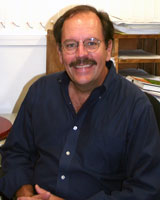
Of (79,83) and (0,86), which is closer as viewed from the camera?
(79,83)

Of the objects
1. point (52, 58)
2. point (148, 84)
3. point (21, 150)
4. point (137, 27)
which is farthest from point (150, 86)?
point (21, 150)

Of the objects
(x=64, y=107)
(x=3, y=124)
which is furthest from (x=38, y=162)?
(x=3, y=124)

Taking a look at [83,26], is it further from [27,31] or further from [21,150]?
[27,31]

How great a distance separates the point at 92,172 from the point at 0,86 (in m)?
1.11

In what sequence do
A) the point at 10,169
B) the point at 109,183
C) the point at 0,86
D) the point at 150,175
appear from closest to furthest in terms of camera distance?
the point at 150,175
the point at 109,183
the point at 10,169
the point at 0,86

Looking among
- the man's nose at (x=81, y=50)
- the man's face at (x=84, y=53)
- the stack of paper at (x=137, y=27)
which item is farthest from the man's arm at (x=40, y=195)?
the stack of paper at (x=137, y=27)

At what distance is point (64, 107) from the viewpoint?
1296 mm

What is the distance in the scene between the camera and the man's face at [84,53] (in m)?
1.20

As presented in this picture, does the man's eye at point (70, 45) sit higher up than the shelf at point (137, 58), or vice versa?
the man's eye at point (70, 45)

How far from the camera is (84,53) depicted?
120cm

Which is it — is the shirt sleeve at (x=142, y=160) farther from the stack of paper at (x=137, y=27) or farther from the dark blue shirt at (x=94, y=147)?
the stack of paper at (x=137, y=27)

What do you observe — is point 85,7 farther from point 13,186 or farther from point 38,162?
point 13,186

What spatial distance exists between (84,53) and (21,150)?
0.55m

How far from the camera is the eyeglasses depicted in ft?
3.97
